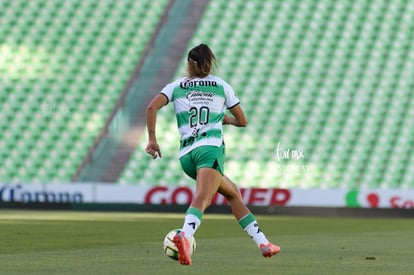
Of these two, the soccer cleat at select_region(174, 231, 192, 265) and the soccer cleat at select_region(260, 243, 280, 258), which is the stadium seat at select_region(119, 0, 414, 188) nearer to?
the soccer cleat at select_region(260, 243, 280, 258)

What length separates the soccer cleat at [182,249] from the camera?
24.5 ft

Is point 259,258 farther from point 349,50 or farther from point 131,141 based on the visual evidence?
point 349,50

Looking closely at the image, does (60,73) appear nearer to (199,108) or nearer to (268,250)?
(268,250)

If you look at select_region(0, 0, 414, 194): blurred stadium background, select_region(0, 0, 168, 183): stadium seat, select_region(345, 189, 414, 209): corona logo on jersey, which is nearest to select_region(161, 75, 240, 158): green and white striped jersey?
select_region(345, 189, 414, 209): corona logo on jersey

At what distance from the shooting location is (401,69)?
29703mm

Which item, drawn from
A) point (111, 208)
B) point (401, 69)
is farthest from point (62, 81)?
point (401, 69)

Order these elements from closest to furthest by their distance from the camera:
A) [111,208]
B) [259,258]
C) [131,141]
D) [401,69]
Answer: [259,258], [111,208], [131,141], [401,69]

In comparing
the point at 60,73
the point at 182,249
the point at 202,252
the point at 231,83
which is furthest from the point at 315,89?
the point at 182,249

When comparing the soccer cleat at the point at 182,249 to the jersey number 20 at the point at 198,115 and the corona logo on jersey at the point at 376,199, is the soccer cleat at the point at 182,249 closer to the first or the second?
the jersey number 20 at the point at 198,115

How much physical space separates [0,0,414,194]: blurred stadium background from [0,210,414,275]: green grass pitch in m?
12.5

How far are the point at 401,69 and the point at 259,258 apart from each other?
2143 cm

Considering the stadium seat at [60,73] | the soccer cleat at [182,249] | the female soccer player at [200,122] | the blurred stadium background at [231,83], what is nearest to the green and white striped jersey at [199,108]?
the female soccer player at [200,122]

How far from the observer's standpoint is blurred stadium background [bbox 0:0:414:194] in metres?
27.7

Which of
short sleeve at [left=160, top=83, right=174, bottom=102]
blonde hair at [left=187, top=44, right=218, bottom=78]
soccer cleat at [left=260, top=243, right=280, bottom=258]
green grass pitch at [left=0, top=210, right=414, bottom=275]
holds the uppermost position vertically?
blonde hair at [left=187, top=44, right=218, bottom=78]
